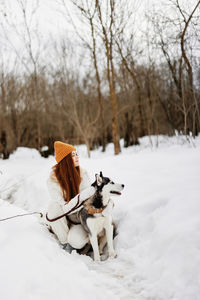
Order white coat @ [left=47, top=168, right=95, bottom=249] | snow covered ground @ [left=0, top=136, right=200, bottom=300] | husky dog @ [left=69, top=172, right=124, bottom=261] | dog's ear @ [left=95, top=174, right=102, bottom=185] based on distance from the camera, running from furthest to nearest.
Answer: white coat @ [left=47, top=168, right=95, bottom=249] → husky dog @ [left=69, top=172, right=124, bottom=261] → dog's ear @ [left=95, top=174, right=102, bottom=185] → snow covered ground @ [left=0, top=136, right=200, bottom=300]

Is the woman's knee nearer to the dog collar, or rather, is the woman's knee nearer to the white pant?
the white pant

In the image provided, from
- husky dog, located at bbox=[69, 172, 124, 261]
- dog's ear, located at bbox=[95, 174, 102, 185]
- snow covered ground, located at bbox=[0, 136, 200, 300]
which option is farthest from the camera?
husky dog, located at bbox=[69, 172, 124, 261]

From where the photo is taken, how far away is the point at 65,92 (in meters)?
11.4

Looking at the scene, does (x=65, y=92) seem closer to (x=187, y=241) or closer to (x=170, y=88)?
(x=170, y=88)

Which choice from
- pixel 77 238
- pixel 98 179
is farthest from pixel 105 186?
pixel 77 238

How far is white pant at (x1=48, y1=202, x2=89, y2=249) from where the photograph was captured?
251 cm

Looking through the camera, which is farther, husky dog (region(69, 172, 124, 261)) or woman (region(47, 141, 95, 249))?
woman (region(47, 141, 95, 249))

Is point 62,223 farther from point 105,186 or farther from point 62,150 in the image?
point 62,150

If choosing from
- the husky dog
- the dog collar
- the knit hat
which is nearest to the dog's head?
the husky dog

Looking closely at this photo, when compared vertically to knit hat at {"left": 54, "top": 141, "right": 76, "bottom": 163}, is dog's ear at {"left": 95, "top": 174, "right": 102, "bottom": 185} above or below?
below

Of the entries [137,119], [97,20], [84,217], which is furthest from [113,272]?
[137,119]

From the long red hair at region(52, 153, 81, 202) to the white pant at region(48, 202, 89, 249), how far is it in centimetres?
18

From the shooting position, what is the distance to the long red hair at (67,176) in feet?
8.21

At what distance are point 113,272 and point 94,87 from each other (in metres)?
15.8
